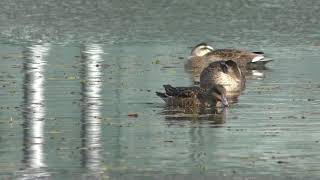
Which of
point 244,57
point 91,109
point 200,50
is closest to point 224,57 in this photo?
point 244,57

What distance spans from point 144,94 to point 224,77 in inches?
101

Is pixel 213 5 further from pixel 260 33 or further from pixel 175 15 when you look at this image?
pixel 260 33

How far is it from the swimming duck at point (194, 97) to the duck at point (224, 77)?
2787mm

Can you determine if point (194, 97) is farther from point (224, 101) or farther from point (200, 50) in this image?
point (200, 50)

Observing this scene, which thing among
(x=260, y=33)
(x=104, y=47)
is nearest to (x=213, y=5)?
(x=260, y=33)

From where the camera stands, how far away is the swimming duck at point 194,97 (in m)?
18.9

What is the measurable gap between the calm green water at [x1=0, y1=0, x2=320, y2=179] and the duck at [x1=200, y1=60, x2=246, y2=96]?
284 mm

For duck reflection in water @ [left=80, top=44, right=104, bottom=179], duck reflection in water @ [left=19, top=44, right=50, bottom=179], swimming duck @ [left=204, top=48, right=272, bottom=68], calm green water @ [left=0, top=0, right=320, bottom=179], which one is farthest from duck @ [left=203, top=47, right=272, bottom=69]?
duck reflection in water @ [left=19, top=44, right=50, bottom=179]

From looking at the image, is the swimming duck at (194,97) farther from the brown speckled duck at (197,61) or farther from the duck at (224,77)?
the brown speckled duck at (197,61)

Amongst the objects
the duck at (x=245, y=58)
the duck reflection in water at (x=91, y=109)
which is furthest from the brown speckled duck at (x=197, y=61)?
the duck reflection in water at (x=91, y=109)

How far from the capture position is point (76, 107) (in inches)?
730

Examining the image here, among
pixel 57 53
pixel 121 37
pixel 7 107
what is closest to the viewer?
pixel 7 107

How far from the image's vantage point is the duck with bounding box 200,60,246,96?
2209 centimetres

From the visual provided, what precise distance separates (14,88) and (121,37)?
10.3m
